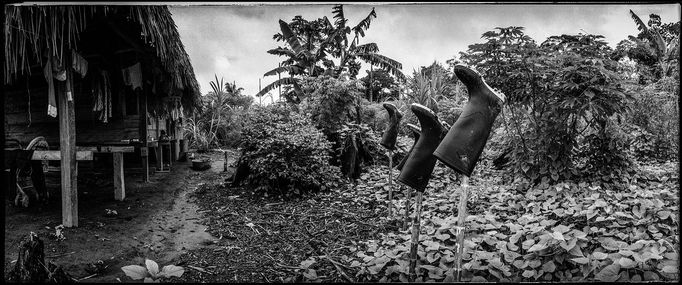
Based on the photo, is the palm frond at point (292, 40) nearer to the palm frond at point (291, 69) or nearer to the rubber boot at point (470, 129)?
the palm frond at point (291, 69)

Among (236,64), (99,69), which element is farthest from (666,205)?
(99,69)

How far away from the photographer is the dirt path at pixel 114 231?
3.15 m

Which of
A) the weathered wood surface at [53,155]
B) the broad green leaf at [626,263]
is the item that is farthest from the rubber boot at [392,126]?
the weathered wood surface at [53,155]

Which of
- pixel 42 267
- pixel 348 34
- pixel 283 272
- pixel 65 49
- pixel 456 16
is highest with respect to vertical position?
pixel 348 34

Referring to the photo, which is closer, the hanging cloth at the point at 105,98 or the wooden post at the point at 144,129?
the hanging cloth at the point at 105,98

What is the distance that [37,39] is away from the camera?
12.5ft

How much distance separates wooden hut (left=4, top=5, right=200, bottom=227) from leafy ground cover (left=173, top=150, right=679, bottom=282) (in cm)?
208

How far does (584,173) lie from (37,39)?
23.9 feet

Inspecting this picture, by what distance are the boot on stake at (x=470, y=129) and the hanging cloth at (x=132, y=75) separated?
6086 mm

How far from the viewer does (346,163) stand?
Result: 7023 millimetres

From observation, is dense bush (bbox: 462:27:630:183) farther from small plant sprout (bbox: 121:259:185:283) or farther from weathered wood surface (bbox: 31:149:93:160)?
weathered wood surface (bbox: 31:149:93:160)

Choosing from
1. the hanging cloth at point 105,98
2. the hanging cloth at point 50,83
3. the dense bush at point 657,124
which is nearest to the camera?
the hanging cloth at point 50,83

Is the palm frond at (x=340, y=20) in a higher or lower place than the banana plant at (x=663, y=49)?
higher

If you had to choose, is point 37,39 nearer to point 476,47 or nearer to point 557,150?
→ point 476,47
